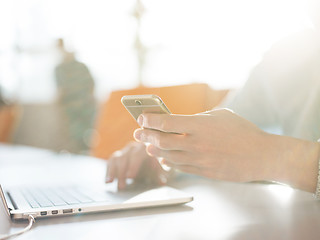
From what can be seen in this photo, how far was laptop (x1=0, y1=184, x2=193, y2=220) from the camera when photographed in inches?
18.4

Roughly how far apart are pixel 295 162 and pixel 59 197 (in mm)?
367

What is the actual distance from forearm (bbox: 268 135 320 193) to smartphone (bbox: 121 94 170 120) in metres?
0.16

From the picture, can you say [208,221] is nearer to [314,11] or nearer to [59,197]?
[59,197]

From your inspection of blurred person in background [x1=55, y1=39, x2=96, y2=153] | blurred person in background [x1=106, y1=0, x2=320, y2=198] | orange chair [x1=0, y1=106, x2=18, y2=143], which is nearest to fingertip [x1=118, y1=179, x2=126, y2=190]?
blurred person in background [x1=106, y1=0, x2=320, y2=198]

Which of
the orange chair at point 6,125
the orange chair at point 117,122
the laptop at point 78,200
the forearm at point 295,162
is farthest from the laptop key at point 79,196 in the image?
the orange chair at point 6,125

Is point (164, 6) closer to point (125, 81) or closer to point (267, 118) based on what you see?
point (125, 81)

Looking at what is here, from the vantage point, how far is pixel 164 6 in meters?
2.44

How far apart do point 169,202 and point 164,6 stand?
6.94ft

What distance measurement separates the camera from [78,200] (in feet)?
1.75

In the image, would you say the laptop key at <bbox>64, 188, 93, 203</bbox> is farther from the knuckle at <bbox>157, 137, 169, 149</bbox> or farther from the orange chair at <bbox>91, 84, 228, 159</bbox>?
the orange chair at <bbox>91, 84, 228, 159</bbox>

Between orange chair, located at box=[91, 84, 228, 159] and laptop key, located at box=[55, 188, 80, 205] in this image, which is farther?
orange chair, located at box=[91, 84, 228, 159]

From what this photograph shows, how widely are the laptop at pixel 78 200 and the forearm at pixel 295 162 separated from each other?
14 cm

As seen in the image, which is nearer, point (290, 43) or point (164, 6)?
point (290, 43)

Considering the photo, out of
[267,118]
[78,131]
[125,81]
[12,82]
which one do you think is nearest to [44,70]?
[12,82]
